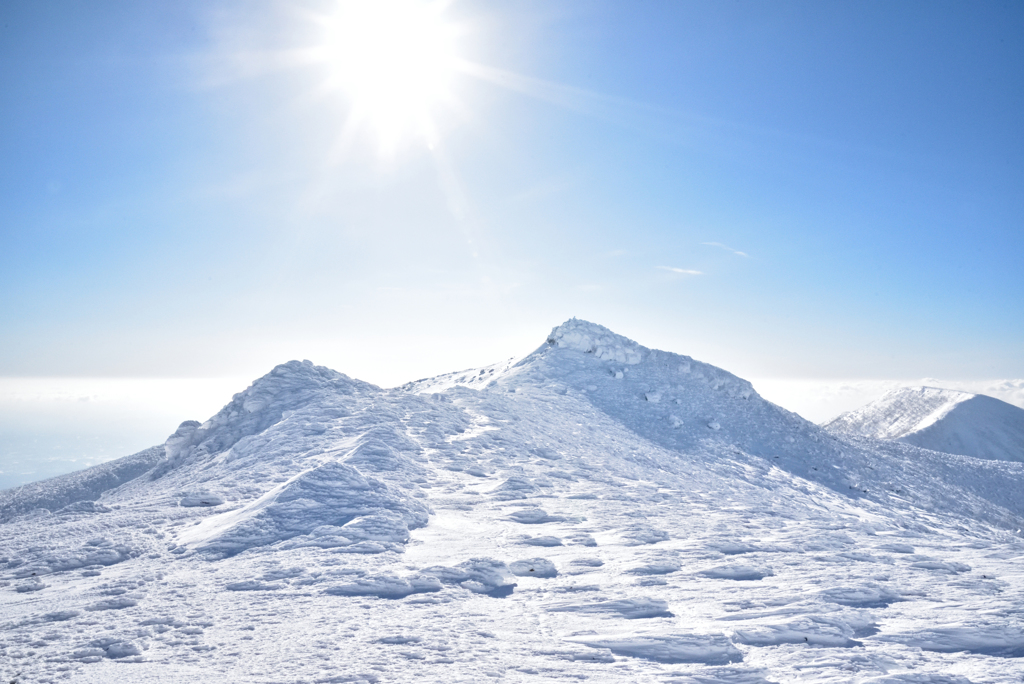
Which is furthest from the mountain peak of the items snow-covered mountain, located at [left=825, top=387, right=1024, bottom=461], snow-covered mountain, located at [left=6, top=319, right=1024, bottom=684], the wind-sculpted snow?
snow-covered mountain, located at [left=825, top=387, right=1024, bottom=461]

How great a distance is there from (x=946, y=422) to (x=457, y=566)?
334ft

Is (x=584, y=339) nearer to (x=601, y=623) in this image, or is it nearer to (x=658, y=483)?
(x=658, y=483)

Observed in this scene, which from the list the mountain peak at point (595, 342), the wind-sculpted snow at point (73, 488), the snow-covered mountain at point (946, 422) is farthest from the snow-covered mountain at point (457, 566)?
the snow-covered mountain at point (946, 422)

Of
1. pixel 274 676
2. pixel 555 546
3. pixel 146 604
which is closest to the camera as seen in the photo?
pixel 274 676

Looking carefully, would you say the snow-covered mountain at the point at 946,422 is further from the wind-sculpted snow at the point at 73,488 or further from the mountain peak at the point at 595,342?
the wind-sculpted snow at the point at 73,488

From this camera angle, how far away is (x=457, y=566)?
33.4ft

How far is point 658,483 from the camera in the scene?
2130cm

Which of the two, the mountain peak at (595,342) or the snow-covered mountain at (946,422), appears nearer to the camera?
the mountain peak at (595,342)

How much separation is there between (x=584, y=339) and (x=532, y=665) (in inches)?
1430

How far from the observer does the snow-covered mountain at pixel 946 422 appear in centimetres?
8050

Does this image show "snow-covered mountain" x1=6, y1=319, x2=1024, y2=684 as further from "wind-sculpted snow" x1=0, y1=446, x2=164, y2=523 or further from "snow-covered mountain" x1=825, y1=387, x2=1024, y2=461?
"snow-covered mountain" x1=825, y1=387, x2=1024, y2=461

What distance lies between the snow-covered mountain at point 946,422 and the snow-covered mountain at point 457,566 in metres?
69.0

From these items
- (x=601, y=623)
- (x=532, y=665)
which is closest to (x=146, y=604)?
(x=532, y=665)

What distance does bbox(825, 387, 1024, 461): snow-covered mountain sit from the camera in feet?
264
